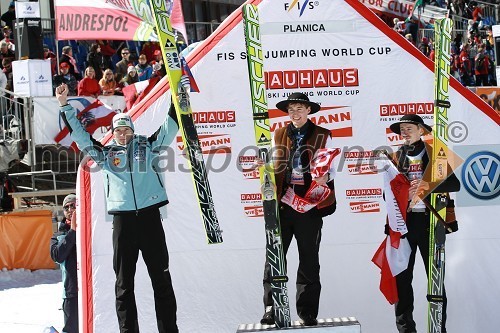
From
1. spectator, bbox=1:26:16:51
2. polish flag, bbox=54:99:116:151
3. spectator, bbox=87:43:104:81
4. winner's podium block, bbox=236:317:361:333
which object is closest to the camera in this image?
winner's podium block, bbox=236:317:361:333

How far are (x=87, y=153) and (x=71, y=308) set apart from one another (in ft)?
5.07

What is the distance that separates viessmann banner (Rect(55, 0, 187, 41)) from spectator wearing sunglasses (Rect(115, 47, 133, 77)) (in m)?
2.76

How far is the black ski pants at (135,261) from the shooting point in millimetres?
5422

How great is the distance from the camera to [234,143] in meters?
6.35

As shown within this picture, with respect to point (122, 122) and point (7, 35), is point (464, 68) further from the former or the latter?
point (122, 122)

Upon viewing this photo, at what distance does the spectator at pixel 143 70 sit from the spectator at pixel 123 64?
38 cm

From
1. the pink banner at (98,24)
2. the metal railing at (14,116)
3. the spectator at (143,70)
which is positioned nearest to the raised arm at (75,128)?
the pink banner at (98,24)

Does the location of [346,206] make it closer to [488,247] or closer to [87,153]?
[488,247]

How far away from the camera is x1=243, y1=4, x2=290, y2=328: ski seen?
543cm

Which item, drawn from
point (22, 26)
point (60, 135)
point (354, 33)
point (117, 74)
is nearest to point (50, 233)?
point (60, 135)

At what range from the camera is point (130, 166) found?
5453mm

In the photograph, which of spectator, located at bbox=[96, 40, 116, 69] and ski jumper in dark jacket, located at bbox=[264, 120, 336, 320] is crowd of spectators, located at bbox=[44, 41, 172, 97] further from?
ski jumper in dark jacket, located at bbox=[264, 120, 336, 320]

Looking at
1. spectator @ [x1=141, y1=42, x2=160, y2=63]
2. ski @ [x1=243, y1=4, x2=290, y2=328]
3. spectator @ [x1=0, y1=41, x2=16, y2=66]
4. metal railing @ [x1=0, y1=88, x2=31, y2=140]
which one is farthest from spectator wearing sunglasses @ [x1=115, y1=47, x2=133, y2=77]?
ski @ [x1=243, y1=4, x2=290, y2=328]

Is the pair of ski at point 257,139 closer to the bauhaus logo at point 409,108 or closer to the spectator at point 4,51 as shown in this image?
the bauhaus logo at point 409,108
